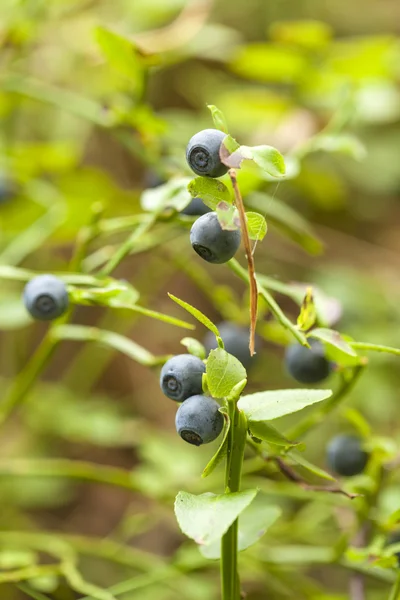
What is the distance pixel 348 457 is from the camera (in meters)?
0.76

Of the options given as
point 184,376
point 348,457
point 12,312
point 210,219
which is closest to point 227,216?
point 210,219

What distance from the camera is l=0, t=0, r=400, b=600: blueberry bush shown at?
54cm

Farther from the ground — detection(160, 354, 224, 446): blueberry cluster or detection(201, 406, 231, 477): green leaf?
detection(160, 354, 224, 446): blueberry cluster

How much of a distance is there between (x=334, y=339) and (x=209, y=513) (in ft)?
0.58

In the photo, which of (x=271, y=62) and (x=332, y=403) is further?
(x=271, y=62)

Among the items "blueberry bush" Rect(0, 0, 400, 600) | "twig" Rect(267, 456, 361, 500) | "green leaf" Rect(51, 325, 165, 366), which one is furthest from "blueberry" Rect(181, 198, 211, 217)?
"twig" Rect(267, 456, 361, 500)

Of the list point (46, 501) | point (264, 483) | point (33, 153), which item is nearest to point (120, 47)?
point (33, 153)

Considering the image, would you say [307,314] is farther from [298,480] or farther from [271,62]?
[271,62]

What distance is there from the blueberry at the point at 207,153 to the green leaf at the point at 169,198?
137 millimetres

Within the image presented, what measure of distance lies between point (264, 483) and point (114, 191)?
1.93 ft

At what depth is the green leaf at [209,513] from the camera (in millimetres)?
446

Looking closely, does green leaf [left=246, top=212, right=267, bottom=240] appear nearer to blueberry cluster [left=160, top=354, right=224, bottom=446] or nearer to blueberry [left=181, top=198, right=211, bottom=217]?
blueberry cluster [left=160, top=354, right=224, bottom=446]

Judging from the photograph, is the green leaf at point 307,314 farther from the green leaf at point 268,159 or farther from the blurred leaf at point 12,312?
the blurred leaf at point 12,312

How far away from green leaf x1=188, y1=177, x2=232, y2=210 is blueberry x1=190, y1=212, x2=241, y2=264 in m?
0.01
